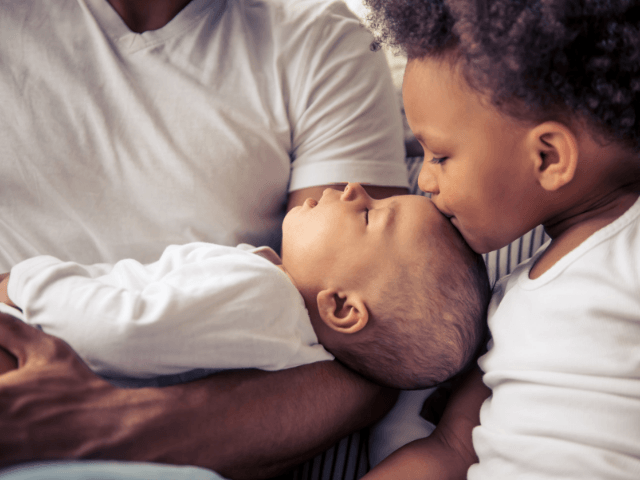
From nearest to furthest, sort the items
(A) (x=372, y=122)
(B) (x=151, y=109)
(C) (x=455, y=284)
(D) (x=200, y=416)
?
1. (D) (x=200, y=416)
2. (C) (x=455, y=284)
3. (B) (x=151, y=109)
4. (A) (x=372, y=122)

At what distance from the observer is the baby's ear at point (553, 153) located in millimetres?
707

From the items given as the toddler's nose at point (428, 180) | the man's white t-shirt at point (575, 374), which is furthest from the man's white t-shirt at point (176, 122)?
the man's white t-shirt at point (575, 374)

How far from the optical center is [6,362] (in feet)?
2.36

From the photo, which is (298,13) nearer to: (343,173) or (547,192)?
(343,173)

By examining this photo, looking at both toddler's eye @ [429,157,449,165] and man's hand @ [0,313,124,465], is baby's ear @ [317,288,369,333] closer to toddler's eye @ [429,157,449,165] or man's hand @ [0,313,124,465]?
toddler's eye @ [429,157,449,165]

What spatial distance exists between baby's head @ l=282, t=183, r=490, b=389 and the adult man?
0.34 ft

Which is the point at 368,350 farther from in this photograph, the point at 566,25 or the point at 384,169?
the point at 566,25

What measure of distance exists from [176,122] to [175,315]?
529 mm

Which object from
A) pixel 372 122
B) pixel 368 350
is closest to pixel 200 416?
pixel 368 350

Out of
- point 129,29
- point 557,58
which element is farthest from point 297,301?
point 129,29

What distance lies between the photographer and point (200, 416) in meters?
0.76

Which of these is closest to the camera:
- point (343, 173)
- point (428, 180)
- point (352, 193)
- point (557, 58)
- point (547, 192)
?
point (557, 58)

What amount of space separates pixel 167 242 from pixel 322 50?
1.98 feet

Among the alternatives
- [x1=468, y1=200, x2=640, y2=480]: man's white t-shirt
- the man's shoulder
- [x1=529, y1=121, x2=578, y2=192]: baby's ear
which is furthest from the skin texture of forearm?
the man's shoulder
